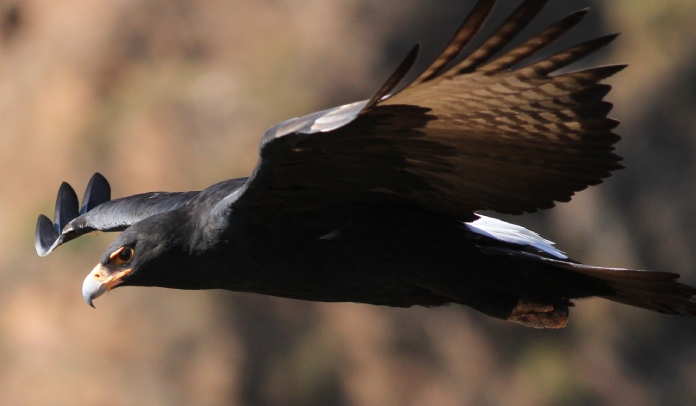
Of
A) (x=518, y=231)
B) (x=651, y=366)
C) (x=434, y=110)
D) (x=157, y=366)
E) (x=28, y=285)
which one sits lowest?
(x=651, y=366)

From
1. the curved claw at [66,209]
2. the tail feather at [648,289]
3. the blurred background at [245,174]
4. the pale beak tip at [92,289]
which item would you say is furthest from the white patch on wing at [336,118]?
the blurred background at [245,174]

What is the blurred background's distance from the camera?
28.3 ft

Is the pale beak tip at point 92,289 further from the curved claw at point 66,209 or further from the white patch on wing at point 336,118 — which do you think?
the curved claw at point 66,209

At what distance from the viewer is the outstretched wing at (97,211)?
4430 mm

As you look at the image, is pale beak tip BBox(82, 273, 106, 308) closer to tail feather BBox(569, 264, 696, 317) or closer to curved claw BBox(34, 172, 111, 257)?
curved claw BBox(34, 172, 111, 257)

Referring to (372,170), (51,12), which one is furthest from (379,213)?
(51,12)

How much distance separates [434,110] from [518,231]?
3.63 ft

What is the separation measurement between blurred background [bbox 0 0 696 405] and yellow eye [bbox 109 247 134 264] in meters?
4.79

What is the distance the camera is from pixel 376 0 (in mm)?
9547

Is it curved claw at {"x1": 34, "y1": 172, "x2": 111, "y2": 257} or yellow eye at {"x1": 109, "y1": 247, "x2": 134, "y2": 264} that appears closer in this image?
yellow eye at {"x1": 109, "y1": 247, "x2": 134, "y2": 264}

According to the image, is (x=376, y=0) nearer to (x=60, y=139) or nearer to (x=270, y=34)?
(x=270, y=34)

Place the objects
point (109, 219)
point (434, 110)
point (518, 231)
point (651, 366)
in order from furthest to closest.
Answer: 1. point (651, 366)
2. point (109, 219)
3. point (518, 231)
4. point (434, 110)

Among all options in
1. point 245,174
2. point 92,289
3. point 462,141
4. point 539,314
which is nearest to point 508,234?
point 539,314

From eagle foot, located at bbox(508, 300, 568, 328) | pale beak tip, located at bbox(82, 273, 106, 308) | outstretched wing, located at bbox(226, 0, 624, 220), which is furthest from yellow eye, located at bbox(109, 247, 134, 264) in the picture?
eagle foot, located at bbox(508, 300, 568, 328)
